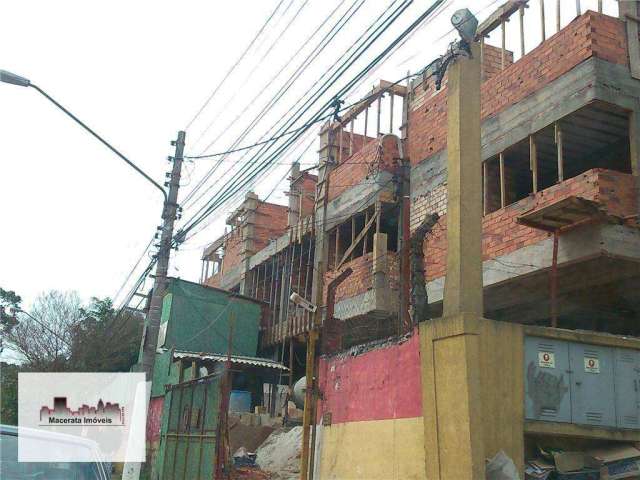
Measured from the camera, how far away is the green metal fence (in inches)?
469

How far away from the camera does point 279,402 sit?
66.7ft

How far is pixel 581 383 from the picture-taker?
8039 mm

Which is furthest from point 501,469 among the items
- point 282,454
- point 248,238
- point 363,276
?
point 248,238

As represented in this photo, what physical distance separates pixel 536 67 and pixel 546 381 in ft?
22.2

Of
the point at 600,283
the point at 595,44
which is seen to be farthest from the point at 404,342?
the point at 595,44

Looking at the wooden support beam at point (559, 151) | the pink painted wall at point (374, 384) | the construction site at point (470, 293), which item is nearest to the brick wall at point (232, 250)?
the construction site at point (470, 293)

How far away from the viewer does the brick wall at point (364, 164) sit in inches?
659

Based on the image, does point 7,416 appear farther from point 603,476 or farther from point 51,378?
point 603,476

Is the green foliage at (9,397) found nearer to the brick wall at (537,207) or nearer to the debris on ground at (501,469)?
the brick wall at (537,207)

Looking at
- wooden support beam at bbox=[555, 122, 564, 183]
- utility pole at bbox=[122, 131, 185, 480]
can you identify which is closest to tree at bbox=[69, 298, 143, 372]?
utility pole at bbox=[122, 131, 185, 480]

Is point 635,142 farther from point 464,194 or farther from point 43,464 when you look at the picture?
point 43,464

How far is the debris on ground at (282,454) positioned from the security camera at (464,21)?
341 inches

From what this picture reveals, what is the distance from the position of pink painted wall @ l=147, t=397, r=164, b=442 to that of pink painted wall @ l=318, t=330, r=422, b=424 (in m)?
8.54

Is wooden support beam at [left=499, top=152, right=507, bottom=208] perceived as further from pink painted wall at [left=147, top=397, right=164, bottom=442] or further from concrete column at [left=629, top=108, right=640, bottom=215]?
pink painted wall at [left=147, top=397, right=164, bottom=442]
